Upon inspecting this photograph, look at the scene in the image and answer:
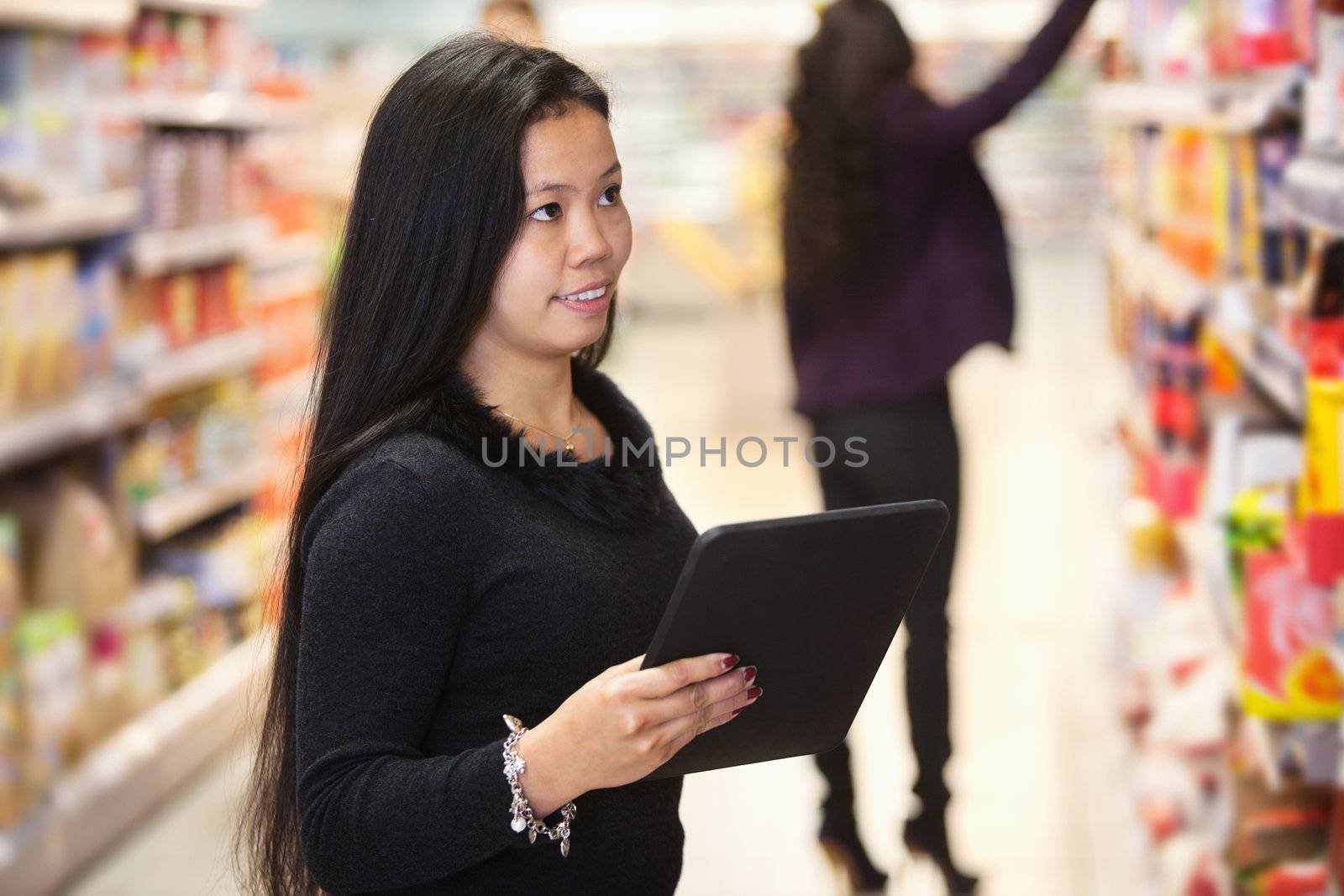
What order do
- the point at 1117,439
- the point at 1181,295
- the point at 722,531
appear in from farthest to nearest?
the point at 1117,439 < the point at 1181,295 < the point at 722,531

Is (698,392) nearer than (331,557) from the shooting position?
No

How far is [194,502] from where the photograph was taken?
3.87 m

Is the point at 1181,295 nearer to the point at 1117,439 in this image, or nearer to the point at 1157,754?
the point at 1157,754

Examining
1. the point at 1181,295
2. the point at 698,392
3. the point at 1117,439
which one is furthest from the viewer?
the point at 698,392

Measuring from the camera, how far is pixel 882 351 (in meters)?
2.32

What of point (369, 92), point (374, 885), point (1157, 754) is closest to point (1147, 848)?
point (1157, 754)

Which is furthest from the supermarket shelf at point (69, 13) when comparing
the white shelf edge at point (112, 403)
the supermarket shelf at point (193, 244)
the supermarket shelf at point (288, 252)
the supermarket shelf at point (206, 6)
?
the supermarket shelf at point (288, 252)

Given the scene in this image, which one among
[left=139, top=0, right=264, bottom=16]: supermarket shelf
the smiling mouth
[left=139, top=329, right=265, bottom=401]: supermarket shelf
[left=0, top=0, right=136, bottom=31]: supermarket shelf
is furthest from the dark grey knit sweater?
[left=139, top=0, right=264, bottom=16]: supermarket shelf

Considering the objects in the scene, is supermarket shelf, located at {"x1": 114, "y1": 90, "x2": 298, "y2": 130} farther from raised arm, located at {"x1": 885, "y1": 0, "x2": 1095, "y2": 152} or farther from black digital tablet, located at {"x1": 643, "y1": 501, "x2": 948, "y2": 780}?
black digital tablet, located at {"x1": 643, "y1": 501, "x2": 948, "y2": 780}

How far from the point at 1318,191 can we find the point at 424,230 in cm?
108

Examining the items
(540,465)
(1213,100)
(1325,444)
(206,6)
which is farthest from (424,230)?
(206,6)

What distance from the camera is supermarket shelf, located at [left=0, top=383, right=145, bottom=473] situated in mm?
2951

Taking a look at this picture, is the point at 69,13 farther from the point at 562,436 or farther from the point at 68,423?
the point at 562,436

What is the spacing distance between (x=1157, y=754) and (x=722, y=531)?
2.46m
